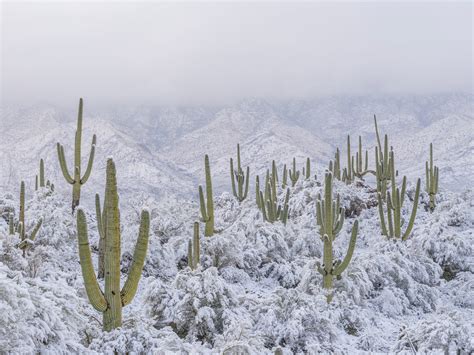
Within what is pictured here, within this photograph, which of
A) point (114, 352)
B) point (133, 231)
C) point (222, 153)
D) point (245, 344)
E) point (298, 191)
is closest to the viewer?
point (114, 352)

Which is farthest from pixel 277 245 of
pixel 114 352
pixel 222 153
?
pixel 222 153

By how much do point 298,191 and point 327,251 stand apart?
13341 mm

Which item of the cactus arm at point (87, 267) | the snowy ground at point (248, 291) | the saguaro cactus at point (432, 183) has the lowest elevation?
the snowy ground at point (248, 291)

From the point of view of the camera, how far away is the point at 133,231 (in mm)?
14180

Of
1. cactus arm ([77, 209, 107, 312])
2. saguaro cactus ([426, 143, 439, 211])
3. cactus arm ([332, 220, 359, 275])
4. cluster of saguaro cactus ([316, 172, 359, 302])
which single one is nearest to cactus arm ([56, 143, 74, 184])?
cluster of saguaro cactus ([316, 172, 359, 302])

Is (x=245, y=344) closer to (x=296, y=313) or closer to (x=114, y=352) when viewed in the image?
(x=114, y=352)

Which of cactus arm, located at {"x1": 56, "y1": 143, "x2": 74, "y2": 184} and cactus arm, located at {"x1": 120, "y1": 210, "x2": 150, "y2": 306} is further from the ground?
cactus arm, located at {"x1": 56, "y1": 143, "x2": 74, "y2": 184}

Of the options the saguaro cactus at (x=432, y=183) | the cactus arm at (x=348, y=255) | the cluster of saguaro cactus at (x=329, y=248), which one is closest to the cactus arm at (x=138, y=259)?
the cluster of saguaro cactus at (x=329, y=248)

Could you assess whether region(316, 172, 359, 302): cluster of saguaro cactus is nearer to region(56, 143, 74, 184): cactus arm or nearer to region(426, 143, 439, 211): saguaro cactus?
region(56, 143, 74, 184): cactus arm

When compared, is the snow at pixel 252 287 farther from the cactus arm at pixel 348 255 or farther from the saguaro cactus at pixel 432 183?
the saguaro cactus at pixel 432 183

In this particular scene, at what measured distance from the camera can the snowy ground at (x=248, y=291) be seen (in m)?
6.34

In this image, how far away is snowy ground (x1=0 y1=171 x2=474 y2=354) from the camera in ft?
20.8

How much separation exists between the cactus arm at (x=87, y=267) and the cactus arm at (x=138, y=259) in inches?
16.0

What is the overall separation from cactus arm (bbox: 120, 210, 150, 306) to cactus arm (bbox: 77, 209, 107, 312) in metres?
0.41
